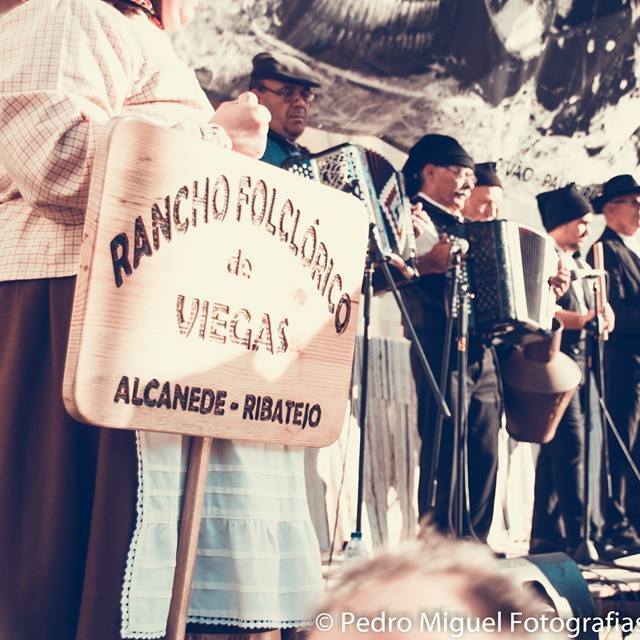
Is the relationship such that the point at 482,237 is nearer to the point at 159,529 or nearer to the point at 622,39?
the point at 159,529

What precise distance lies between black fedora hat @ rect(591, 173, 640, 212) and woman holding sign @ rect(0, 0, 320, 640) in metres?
4.02

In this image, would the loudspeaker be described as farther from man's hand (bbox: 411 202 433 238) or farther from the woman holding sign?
man's hand (bbox: 411 202 433 238)

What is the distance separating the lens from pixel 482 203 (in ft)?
15.3

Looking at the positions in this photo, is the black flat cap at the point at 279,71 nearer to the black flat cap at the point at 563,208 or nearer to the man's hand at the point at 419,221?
the man's hand at the point at 419,221

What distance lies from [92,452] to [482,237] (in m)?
2.60

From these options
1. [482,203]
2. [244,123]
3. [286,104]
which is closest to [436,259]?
[286,104]

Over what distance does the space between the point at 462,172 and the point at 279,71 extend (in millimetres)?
928

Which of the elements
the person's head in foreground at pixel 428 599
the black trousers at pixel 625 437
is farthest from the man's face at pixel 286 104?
the person's head in foreground at pixel 428 599

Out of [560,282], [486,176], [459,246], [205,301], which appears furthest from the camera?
[486,176]

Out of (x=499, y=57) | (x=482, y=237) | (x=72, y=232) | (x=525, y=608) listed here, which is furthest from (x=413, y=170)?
(x=525, y=608)

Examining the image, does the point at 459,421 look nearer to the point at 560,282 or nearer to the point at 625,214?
the point at 560,282

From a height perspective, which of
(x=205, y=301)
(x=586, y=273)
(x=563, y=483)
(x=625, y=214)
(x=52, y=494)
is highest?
(x=625, y=214)

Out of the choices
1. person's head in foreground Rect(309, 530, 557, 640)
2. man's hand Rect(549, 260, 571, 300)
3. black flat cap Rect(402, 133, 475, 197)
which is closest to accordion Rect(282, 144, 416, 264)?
black flat cap Rect(402, 133, 475, 197)

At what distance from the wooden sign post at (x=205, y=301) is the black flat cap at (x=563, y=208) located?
3.37m
